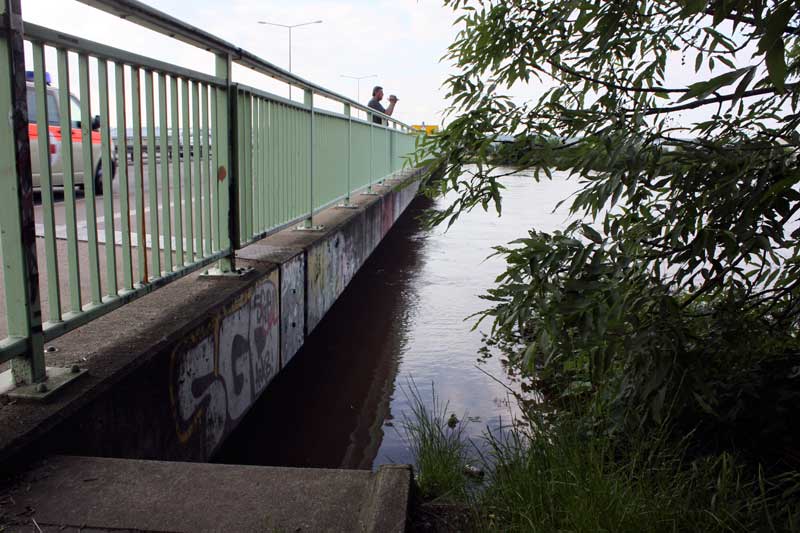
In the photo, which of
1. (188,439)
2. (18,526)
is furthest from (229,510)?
(188,439)

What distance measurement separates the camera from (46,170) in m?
2.47

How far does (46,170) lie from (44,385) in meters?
0.71

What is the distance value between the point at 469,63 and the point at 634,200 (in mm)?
1091

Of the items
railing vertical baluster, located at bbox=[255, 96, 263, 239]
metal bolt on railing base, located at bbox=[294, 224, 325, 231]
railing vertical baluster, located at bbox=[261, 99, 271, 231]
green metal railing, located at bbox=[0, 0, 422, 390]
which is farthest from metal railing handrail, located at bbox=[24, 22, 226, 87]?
metal bolt on railing base, located at bbox=[294, 224, 325, 231]

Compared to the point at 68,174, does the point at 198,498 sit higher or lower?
lower

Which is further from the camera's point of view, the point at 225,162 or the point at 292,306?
the point at 292,306

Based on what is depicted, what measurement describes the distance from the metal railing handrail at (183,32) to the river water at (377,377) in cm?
178

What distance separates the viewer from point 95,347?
2.92m

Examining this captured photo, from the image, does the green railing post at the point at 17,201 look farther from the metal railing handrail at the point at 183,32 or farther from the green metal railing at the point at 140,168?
the metal railing handrail at the point at 183,32

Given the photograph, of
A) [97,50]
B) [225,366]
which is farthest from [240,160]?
[97,50]

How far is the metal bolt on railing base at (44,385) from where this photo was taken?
235cm

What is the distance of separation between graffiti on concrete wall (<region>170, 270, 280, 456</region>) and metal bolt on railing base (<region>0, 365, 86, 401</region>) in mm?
516

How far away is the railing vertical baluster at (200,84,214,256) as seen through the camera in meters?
3.86

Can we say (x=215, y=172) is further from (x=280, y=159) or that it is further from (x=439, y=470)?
(x=439, y=470)
